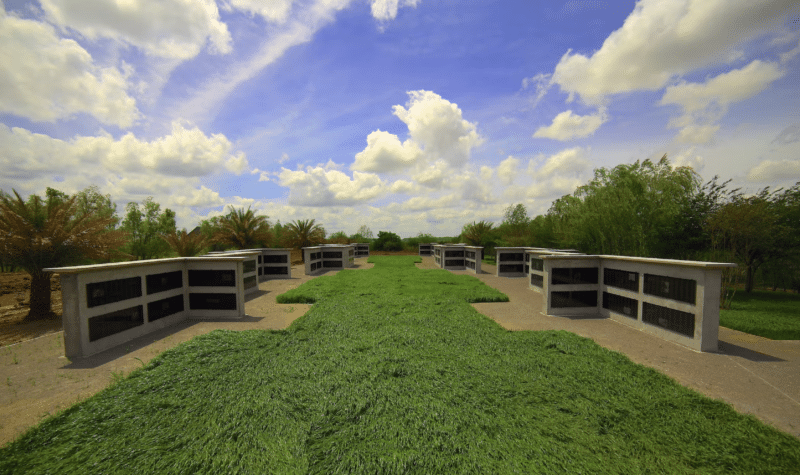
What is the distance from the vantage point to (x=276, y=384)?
680 centimetres

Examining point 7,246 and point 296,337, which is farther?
point 7,246

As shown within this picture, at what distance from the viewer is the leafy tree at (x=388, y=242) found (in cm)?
5488

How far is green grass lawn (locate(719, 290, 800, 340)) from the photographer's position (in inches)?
430

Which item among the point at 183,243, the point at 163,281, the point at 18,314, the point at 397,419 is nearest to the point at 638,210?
the point at 397,419

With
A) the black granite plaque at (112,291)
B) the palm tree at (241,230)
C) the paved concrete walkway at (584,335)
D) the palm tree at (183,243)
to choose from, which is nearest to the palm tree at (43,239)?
the paved concrete walkway at (584,335)

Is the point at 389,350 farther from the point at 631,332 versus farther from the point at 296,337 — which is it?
the point at 631,332

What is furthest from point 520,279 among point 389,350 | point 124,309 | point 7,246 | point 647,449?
point 7,246

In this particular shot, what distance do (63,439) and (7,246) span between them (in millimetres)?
11840

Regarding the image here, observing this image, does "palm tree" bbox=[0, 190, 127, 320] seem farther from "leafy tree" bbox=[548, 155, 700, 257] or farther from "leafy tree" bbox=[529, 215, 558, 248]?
"leafy tree" bbox=[529, 215, 558, 248]

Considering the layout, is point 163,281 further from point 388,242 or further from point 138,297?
point 388,242

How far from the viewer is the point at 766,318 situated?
1271 cm

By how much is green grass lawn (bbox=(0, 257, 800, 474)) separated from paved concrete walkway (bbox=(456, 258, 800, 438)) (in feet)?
3.26

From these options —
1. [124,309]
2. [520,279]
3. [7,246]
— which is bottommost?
[520,279]

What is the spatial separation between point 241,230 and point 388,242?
3095cm
